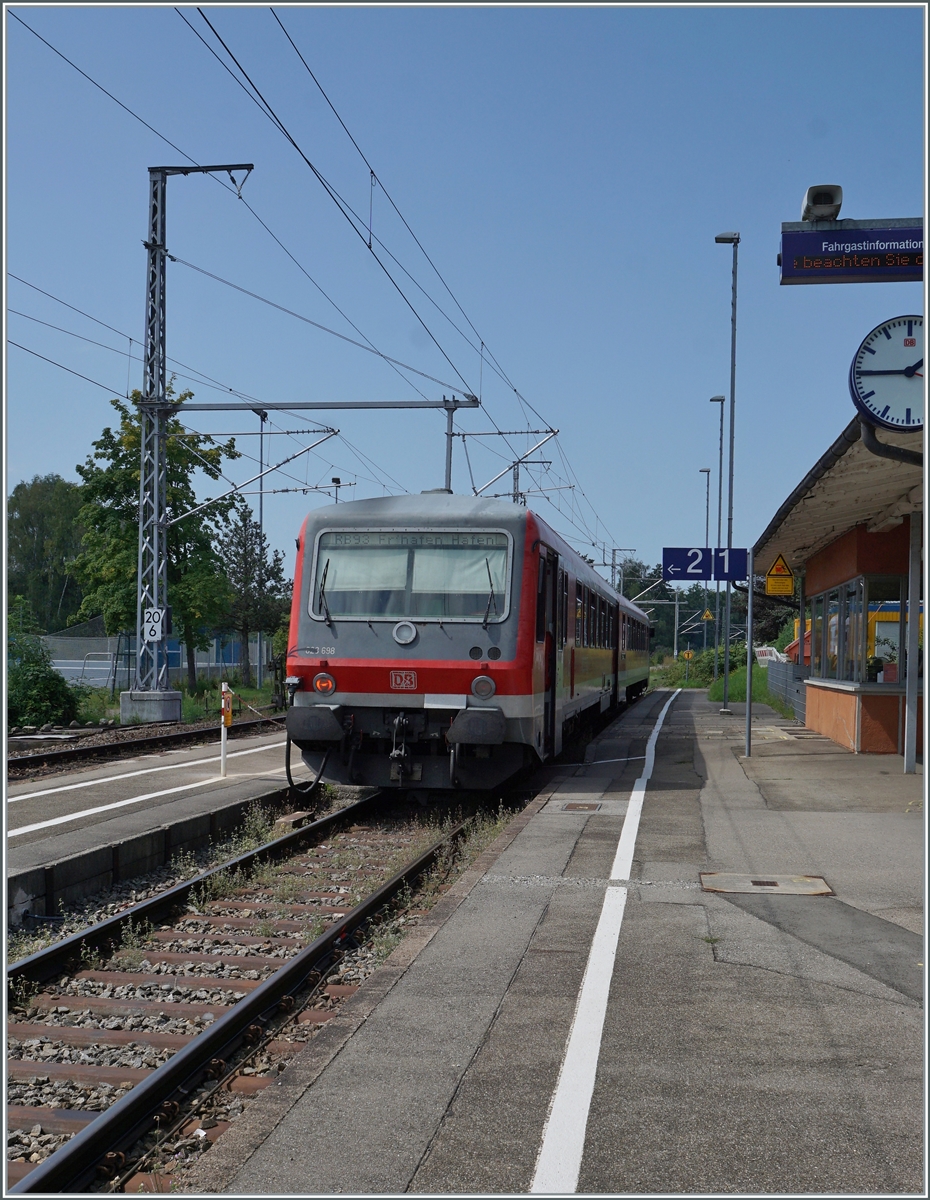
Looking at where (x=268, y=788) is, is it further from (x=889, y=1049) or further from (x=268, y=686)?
(x=268, y=686)

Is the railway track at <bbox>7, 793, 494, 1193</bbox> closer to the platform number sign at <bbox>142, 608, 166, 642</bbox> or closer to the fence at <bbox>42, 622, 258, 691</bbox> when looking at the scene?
the platform number sign at <bbox>142, 608, 166, 642</bbox>

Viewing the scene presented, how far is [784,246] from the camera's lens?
7793mm

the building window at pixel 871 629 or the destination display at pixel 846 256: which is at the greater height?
the destination display at pixel 846 256

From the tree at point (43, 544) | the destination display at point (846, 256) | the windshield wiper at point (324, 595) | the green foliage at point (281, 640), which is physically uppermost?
the tree at point (43, 544)

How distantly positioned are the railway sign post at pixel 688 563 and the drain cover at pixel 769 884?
32.5 feet

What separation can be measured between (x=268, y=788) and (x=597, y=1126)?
375 inches

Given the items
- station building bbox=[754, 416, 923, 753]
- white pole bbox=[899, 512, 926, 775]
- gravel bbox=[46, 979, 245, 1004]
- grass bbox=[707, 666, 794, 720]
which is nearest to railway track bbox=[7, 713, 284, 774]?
station building bbox=[754, 416, 923, 753]

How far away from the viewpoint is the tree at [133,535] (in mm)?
31594

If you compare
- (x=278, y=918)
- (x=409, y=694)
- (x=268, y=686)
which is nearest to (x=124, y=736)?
(x=409, y=694)

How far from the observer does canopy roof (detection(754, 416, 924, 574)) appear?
34.9 ft

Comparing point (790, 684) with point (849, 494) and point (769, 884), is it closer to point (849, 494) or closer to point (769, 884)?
point (849, 494)

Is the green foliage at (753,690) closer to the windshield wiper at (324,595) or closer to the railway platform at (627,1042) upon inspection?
the windshield wiper at (324,595)

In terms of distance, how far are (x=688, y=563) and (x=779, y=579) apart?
5562mm

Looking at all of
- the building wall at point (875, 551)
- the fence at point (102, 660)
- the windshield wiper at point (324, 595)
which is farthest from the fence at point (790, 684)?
the fence at point (102, 660)
